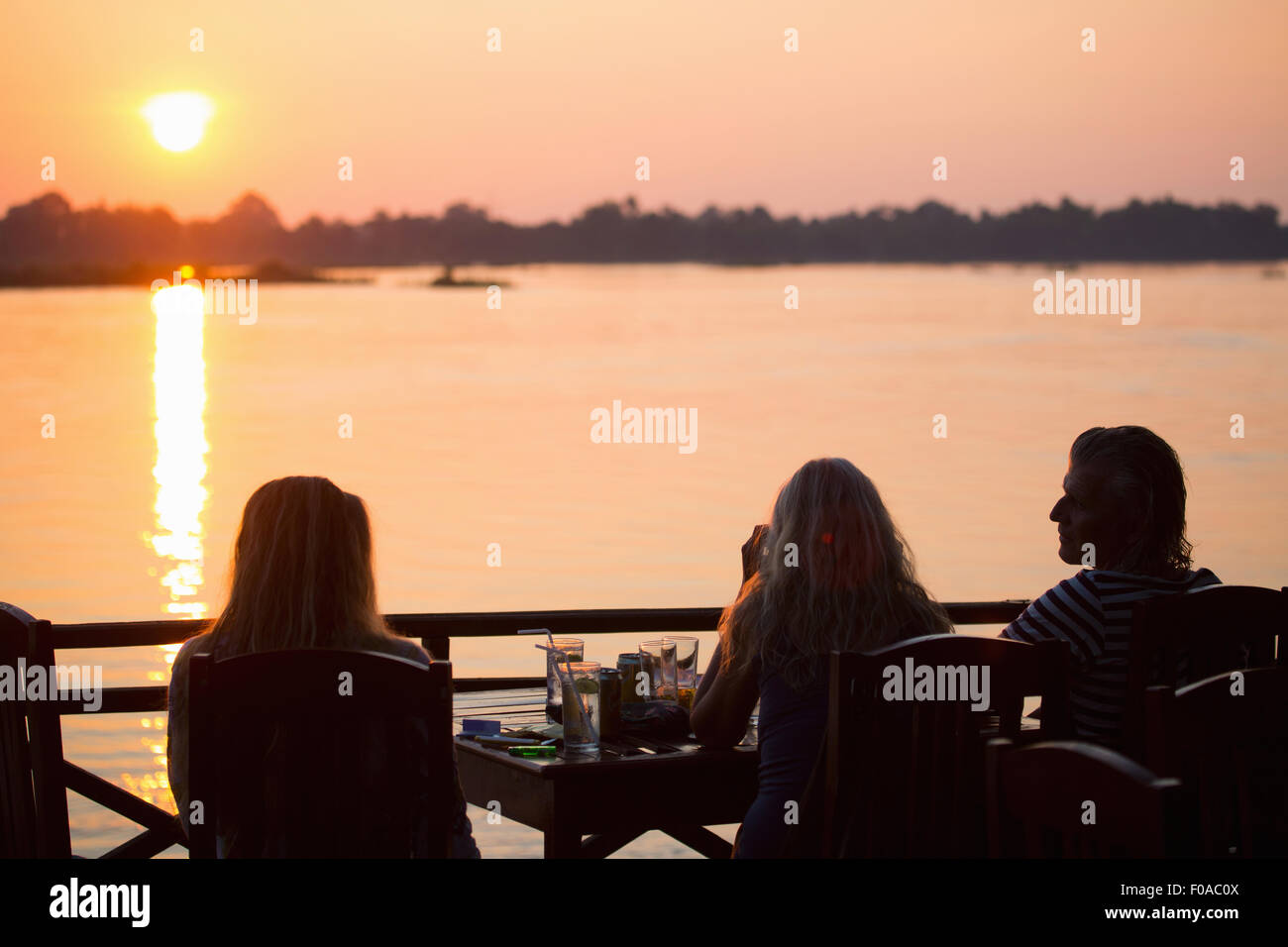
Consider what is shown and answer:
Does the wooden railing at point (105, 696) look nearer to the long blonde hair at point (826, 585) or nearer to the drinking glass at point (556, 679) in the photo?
the drinking glass at point (556, 679)

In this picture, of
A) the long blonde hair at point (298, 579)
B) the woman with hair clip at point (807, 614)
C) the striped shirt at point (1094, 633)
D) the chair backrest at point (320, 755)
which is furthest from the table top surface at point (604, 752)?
the striped shirt at point (1094, 633)

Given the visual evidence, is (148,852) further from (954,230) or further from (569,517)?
(954,230)

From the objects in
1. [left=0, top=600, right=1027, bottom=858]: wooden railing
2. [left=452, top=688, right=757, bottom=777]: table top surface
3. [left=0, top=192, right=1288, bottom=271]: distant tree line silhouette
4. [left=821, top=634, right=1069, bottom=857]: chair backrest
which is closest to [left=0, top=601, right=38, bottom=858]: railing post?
[left=0, top=600, right=1027, bottom=858]: wooden railing

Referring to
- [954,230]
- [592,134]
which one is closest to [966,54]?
[954,230]

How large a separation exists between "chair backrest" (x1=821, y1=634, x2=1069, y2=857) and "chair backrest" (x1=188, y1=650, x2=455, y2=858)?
0.64 m

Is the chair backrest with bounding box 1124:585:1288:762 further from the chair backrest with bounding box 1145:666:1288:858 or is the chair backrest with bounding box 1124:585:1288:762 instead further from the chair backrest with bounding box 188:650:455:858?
the chair backrest with bounding box 188:650:455:858

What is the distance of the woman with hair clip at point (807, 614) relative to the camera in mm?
2674

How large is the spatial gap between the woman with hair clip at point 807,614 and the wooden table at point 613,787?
13 cm

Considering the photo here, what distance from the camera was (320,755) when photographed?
84.8 inches

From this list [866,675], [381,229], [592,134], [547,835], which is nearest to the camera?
[866,675]

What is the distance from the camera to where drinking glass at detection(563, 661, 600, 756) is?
2.86m

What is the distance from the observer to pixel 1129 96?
107 ft

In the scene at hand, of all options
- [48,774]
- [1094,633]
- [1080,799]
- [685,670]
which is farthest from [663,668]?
[1080,799]
